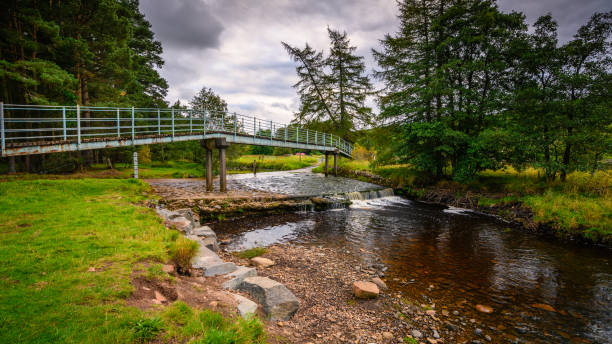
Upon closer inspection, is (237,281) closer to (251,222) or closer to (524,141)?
(251,222)

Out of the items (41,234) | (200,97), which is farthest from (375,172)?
(200,97)

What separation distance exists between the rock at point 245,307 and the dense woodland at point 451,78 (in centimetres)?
1576

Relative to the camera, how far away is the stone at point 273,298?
420 cm

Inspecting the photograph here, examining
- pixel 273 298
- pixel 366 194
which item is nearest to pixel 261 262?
pixel 273 298

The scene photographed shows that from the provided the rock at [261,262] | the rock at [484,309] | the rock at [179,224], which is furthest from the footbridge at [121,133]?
the rock at [484,309]

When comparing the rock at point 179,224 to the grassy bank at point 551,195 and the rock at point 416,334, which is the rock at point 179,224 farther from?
the grassy bank at point 551,195

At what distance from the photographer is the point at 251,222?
38.0 ft

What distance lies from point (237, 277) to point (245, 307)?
3.51 ft

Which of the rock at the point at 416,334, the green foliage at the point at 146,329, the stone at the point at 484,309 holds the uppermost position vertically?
the green foliage at the point at 146,329

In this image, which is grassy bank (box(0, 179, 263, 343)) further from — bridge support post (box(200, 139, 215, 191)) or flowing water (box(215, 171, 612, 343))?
bridge support post (box(200, 139, 215, 191))

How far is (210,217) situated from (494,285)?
10614 mm

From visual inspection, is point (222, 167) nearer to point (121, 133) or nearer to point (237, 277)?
point (121, 133)

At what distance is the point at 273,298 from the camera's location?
4316 mm

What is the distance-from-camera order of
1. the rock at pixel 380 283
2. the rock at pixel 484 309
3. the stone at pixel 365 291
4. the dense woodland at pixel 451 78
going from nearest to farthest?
the rock at pixel 484 309
the stone at pixel 365 291
the rock at pixel 380 283
the dense woodland at pixel 451 78
